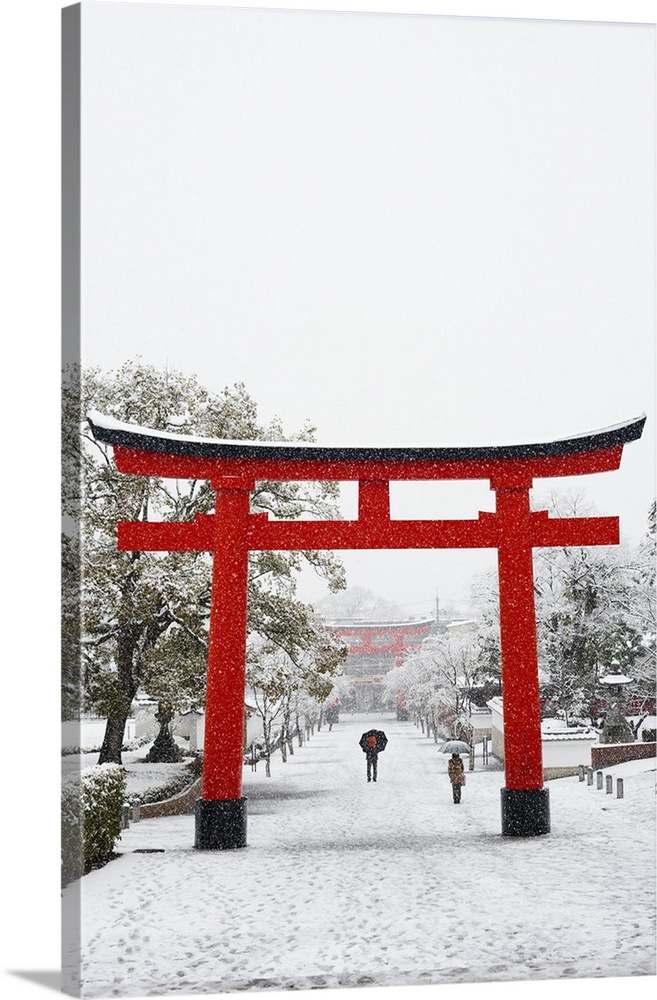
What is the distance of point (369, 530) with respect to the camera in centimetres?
560

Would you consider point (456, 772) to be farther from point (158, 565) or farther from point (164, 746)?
point (158, 565)

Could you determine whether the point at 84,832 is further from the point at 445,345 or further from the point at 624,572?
the point at 624,572

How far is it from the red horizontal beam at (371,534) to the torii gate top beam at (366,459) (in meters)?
0.26

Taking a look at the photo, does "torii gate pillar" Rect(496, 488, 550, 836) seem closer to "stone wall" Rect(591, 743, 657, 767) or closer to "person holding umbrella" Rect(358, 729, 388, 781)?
"person holding umbrella" Rect(358, 729, 388, 781)

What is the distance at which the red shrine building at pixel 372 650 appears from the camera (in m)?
7.56

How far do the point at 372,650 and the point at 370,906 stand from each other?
132 inches

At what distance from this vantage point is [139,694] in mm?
7324

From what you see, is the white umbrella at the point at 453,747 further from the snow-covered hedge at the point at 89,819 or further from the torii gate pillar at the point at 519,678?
the snow-covered hedge at the point at 89,819

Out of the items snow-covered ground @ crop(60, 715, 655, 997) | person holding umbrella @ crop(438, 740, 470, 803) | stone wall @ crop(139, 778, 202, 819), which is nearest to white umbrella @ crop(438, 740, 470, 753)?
person holding umbrella @ crop(438, 740, 470, 803)

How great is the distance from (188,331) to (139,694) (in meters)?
2.72

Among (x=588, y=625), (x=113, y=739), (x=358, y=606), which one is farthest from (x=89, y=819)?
(x=588, y=625)

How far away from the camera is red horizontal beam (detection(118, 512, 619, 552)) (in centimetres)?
552

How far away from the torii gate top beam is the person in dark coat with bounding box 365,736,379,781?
1.92 m

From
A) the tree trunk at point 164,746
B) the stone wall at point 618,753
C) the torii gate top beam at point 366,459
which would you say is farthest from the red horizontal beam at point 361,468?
the stone wall at point 618,753
